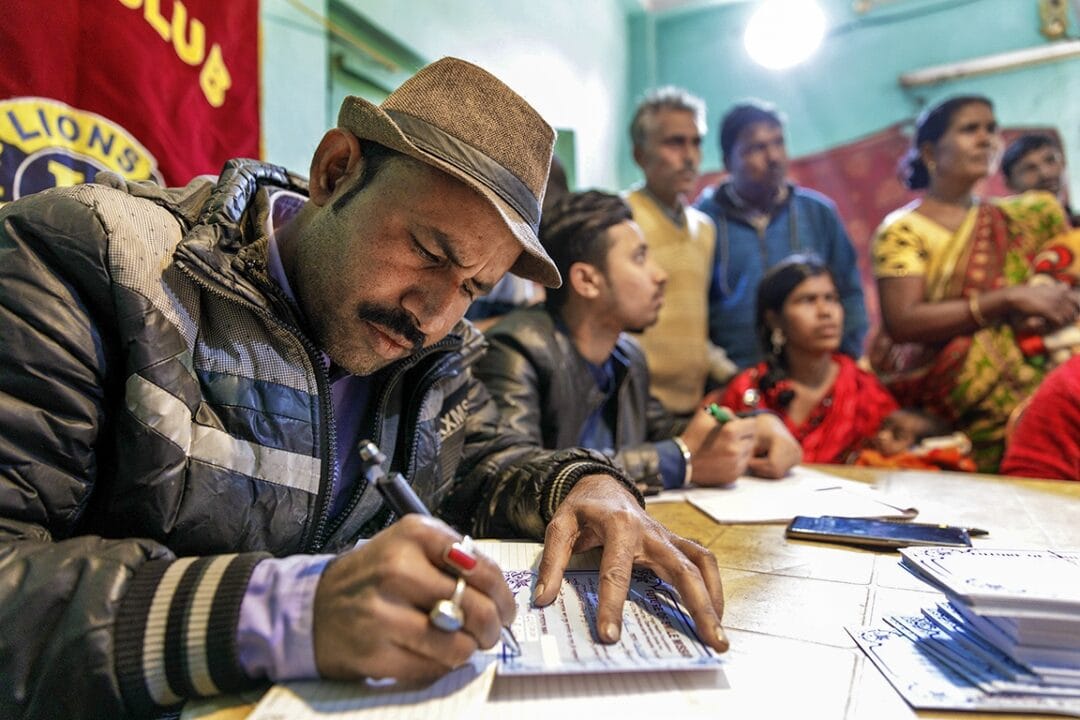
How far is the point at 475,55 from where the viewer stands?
2.57 meters

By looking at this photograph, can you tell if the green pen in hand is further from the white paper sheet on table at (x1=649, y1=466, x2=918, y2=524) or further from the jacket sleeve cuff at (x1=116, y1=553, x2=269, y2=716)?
the jacket sleeve cuff at (x1=116, y1=553, x2=269, y2=716)

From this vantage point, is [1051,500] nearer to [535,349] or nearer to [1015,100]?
[535,349]

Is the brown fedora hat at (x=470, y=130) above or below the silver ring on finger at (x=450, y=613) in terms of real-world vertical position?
above

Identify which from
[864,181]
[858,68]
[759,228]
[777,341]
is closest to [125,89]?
[777,341]

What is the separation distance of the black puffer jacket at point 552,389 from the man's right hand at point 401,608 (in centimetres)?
95

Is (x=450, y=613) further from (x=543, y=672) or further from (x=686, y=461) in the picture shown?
(x=686, y=461)

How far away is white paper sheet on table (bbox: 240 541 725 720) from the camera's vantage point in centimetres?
59

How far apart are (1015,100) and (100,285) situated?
6.01 metres

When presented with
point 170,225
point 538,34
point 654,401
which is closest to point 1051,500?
point 654,401

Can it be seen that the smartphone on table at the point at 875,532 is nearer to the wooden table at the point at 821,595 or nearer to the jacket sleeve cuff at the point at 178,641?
the wooden table at the point at 821,595

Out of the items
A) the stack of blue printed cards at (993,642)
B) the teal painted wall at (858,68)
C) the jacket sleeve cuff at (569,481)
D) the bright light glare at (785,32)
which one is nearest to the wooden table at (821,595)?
the stack of blue printed cards at (993,642)

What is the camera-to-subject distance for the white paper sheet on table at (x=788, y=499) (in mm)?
1335

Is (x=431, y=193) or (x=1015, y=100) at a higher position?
(x=1015, y=100)

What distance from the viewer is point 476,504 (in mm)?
1274
